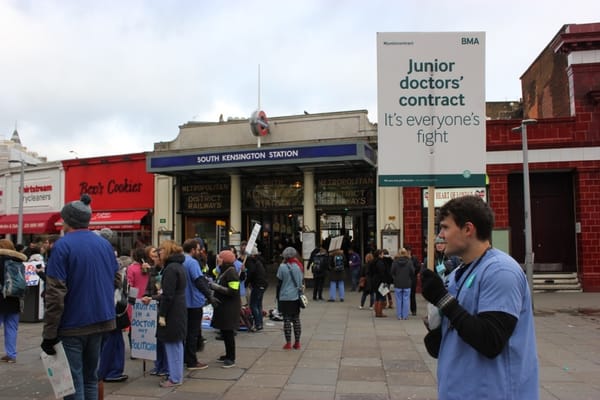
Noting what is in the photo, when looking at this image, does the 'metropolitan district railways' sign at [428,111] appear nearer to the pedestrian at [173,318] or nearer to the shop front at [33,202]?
the pedestrian at [173,318]

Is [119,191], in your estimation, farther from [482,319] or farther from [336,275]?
[482,319]

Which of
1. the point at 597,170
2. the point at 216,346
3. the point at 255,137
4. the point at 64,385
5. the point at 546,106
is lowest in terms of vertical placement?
the point at 216,346

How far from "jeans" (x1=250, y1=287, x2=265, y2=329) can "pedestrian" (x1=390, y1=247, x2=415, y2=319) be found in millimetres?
3545

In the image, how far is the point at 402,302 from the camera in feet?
40.8

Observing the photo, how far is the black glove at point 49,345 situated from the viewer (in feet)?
13.1

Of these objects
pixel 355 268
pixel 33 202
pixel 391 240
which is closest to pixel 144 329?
pixel 355 268

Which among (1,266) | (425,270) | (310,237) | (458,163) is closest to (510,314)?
(425,270)

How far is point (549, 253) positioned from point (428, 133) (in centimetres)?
1563

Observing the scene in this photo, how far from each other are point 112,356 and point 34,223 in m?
21.2

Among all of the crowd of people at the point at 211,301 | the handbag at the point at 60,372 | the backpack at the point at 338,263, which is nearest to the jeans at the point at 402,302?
the crowd of people at the point at 211,301

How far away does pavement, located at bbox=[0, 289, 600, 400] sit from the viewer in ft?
20.0

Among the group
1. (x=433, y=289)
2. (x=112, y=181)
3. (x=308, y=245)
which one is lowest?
(x=308, y=245)

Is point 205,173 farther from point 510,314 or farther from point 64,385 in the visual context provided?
point 510,314

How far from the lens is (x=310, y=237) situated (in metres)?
19.4
